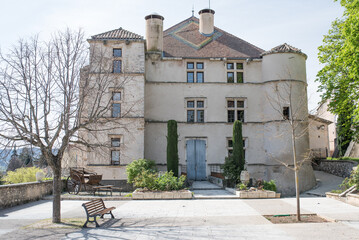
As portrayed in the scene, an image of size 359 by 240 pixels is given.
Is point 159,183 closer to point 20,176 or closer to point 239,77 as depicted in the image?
point 20,176

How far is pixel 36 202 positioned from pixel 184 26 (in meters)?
19.3

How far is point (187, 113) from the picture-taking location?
24891mm

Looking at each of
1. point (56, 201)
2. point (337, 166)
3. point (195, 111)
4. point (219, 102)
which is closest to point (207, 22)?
point (219, 102)

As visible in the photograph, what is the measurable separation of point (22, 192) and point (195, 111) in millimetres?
13699

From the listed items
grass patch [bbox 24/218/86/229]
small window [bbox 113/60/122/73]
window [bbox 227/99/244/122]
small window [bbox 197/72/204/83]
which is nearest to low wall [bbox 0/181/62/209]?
grass patch [bbox 24/218/86/229]

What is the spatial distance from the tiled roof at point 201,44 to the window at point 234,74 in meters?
Answer: 0.87

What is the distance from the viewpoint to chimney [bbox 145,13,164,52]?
81.6 ft

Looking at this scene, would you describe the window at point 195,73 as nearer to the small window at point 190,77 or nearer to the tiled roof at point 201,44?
the small window at point 190,77

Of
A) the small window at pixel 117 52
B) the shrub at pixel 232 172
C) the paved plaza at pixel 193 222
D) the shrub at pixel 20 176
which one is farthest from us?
the small window at pixel 117 52

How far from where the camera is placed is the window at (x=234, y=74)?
2533cm

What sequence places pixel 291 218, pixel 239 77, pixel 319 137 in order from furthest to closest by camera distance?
pixel 319 137, pixel 239 77, pixel 291 218

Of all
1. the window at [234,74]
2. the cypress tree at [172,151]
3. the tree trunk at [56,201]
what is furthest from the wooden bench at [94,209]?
the window at [234,74]

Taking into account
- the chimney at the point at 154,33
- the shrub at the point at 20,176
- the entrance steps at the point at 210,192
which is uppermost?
the chimney at the point at 154,33

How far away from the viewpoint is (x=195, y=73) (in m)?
25.2
